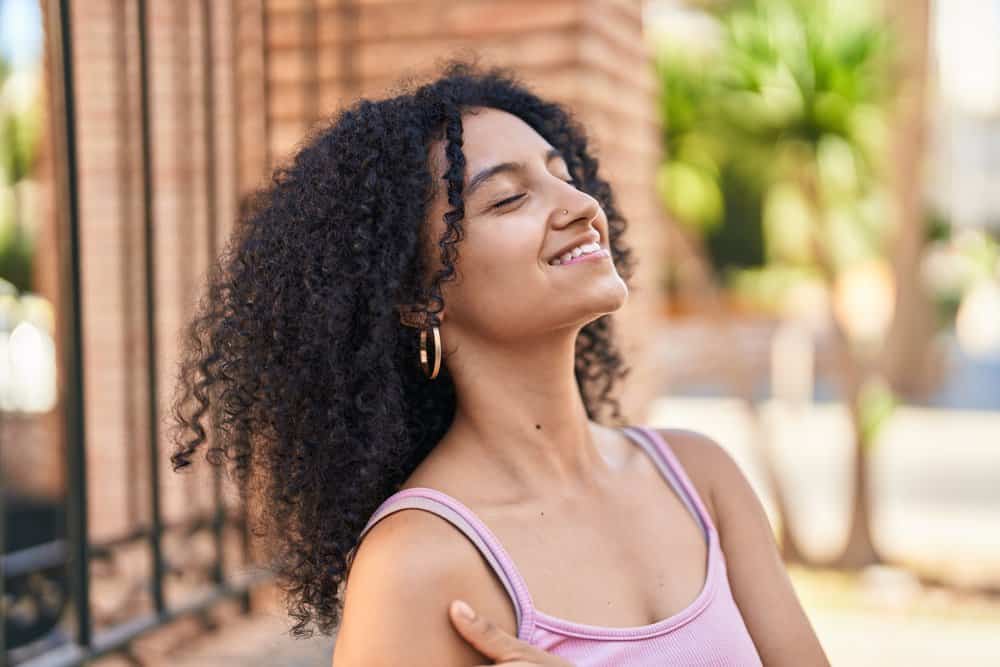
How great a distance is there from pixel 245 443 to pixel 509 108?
2.37 feet

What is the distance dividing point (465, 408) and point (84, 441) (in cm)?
144

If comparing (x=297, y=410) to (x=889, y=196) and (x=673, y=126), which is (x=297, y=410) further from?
(x=889, y=196)

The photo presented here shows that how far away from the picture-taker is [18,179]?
36.4 ft

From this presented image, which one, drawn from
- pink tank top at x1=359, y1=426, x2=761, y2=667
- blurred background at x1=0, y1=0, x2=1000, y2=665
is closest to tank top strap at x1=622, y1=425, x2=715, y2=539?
pink tank top at x1=359, y1=426, x2=761, y2=667

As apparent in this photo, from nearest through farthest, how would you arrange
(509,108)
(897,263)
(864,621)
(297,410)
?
(297,410)
(509,108)
(864,621)
(897,263)

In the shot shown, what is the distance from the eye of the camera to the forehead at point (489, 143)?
1767 millimetres

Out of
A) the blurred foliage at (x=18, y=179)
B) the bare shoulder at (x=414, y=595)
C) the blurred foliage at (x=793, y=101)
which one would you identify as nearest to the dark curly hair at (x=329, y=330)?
the bare shoulder at (x=414, y=595)

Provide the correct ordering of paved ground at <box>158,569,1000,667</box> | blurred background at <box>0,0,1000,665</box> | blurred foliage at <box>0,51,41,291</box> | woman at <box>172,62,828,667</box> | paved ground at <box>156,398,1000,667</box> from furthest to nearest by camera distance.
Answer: blurred foliage at <box>0,51,41,291</box> → paved ground at <box>158,569,1000,667</box> → paved ground at <box>156,398,1000,667</box> → blurred background at <box>0,0,1000,665</box> → woman at <box>172,62,828,667</box>

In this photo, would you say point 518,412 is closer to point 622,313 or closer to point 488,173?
point 488,173

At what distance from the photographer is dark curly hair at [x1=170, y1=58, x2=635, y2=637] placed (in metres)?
1.76

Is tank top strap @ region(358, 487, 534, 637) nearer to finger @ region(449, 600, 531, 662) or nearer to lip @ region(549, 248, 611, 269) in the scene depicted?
finger @ region(449, 600, 531, 662)

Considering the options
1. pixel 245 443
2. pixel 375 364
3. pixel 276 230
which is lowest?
pixel 245 443

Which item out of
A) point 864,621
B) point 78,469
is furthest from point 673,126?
point 78,469

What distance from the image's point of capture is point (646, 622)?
66.3 inches
